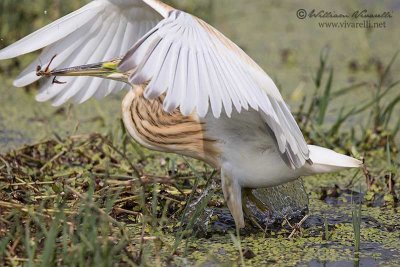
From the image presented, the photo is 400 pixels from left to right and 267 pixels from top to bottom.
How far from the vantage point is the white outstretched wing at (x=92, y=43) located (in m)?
3.68

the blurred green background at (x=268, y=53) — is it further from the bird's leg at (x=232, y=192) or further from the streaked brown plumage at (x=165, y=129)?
the bird's leg at (x=232, y=192)

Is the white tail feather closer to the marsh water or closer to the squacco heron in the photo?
the squacco heron

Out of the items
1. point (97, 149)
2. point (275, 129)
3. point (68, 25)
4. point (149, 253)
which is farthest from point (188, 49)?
point (97, 149)

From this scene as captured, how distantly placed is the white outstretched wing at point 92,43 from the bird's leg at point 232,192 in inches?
31.4

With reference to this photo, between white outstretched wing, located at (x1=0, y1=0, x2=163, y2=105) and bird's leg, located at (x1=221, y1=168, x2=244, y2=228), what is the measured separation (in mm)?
798

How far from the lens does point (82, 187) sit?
11.7 feet

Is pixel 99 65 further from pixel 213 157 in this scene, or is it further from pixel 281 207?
pixel 281 207

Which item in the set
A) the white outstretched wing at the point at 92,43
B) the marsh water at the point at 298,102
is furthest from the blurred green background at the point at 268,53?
the white outstretched wing at the point at 92,43

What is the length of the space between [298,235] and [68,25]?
117cm

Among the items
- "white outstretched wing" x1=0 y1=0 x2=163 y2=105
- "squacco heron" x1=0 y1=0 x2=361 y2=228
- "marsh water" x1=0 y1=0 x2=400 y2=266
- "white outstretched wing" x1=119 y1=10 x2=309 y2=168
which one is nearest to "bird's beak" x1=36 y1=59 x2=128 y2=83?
"squacco heron" x1=0 y1=0 x2=361 y2=228

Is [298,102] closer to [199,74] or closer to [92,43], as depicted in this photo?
[92,43]

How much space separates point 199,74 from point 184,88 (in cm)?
11

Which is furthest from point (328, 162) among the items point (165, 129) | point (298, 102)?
point (298, 102)

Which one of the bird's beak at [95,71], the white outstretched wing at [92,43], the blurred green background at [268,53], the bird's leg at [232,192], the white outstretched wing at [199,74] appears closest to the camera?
the white outstretched wing at [199,74]
